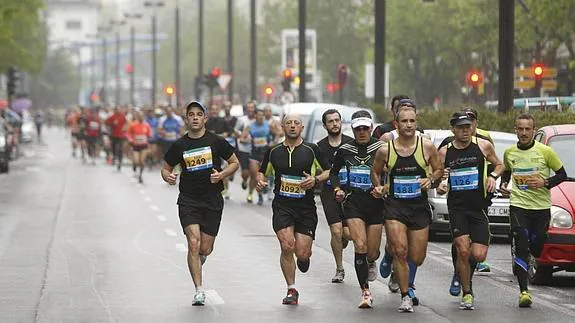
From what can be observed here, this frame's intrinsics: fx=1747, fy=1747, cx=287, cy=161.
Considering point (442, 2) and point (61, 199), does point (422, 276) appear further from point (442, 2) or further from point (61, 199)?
point (442, 2)

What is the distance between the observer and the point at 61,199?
3375cm

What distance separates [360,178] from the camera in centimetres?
1509

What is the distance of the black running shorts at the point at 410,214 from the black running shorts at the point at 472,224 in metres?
0.36

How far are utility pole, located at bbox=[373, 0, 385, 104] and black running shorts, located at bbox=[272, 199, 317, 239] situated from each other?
25.2 m

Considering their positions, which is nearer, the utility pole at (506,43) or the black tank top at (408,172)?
the black tank top at (408,172)

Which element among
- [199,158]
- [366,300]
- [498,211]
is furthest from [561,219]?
[498,211]

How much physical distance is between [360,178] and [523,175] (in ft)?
4.78

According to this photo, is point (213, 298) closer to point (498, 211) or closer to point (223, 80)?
point (498, 211)

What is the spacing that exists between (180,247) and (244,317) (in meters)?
7.73

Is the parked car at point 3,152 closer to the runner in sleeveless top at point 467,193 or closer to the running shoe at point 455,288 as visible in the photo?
the running shoe at point 455,288

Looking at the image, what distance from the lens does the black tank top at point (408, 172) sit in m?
14.4

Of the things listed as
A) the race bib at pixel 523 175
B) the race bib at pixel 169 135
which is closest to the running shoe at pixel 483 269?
the race bib at pixel 523 175

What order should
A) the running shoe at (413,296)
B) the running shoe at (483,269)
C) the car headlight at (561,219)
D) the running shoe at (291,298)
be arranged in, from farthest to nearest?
the running shoe at (483,269) < the car headlight at (561,219) < the running shoe at (291,298) < the running shoe at (413,296)

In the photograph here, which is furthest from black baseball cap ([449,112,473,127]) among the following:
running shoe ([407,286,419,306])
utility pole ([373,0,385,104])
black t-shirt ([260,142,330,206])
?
utility pole ([373,0,385,104])
